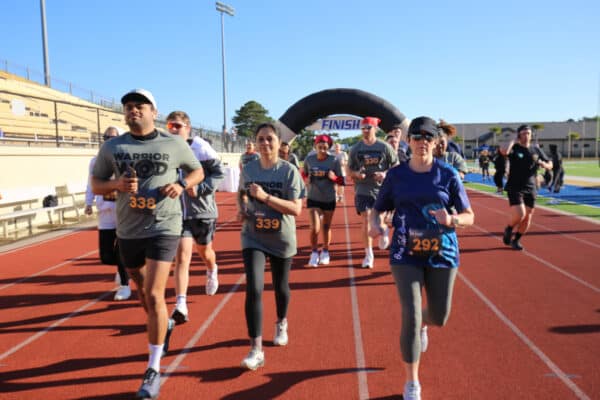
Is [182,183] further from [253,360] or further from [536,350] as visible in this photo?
[536,350]

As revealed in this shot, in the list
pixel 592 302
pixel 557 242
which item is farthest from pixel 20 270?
pixel 557 242

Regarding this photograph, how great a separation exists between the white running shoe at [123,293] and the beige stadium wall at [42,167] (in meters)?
7.11

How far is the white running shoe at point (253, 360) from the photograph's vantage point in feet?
11.7

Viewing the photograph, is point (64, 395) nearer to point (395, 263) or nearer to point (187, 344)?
point (187, 344)

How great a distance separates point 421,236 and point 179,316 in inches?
111

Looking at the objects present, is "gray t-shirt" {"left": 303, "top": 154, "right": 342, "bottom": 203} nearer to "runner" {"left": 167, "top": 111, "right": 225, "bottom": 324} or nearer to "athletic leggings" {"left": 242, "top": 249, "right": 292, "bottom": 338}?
"runner" {"left": 167, "top": 111, "right": 225, "bottom": 324}

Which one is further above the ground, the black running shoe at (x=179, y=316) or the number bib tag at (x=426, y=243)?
the number bib tag at (x=426, y=243)

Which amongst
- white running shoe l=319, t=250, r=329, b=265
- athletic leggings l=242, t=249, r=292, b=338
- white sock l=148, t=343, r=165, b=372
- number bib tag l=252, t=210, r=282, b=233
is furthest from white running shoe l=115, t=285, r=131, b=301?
white running shoe l=319, t=250, r=329, b=265

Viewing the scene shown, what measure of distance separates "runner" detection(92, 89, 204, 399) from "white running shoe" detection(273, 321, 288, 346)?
3.78 feet

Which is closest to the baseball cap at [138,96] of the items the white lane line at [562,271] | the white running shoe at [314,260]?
the white running shoe at [314,260]

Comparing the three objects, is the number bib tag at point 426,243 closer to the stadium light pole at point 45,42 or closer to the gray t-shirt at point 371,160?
the gray t-shirt at point 371,160

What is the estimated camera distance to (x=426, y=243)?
10.00ft

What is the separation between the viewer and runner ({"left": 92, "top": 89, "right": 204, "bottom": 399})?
325 centimetres

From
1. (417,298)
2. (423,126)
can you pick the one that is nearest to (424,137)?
(423,126)
